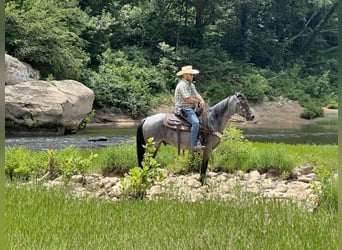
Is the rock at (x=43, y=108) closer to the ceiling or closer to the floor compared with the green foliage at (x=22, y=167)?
closer to the floor

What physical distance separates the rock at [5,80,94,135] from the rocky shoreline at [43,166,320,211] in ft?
30.1

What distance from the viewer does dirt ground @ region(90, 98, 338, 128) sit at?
26062 mm

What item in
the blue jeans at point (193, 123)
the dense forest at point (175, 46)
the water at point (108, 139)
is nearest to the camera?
the blue jeans at point (193, 123)

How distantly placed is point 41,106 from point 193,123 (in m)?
11.1

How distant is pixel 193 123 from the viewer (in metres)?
8.02

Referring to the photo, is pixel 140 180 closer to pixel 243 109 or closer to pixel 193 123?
pixel 193 123

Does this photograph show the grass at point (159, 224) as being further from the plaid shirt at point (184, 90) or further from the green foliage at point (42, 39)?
the green foliage at point (42, 39)

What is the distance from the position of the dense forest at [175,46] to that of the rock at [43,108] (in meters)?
3.69

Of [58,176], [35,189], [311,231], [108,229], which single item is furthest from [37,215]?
[58,176]

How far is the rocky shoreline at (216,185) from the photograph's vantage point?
620 centimetres

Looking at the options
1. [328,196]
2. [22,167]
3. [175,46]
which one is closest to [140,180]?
[328,196]

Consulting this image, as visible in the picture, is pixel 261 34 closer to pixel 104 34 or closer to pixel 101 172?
pixel 104 34

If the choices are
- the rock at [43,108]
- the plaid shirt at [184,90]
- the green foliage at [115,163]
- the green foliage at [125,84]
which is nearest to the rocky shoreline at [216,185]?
the green foliage at [115,163]

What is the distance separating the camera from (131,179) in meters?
5.69
